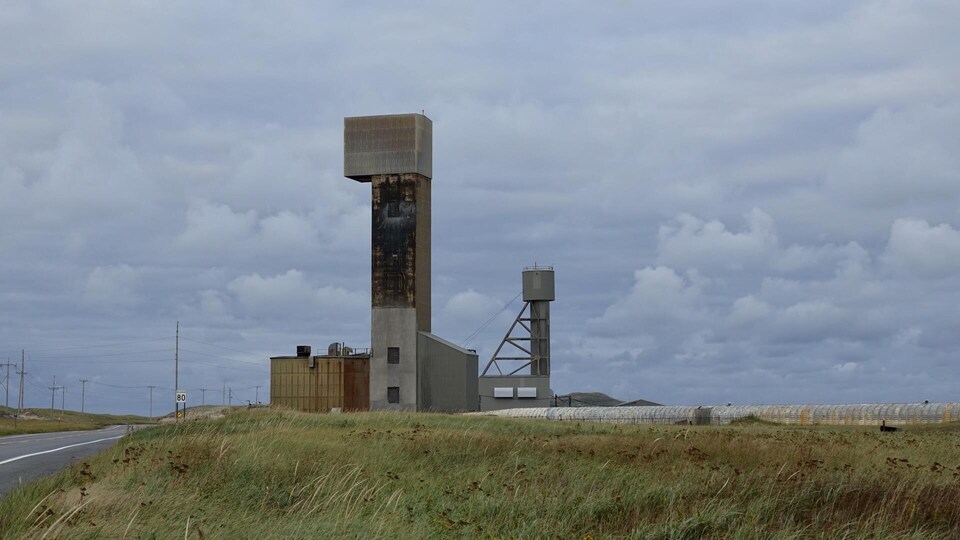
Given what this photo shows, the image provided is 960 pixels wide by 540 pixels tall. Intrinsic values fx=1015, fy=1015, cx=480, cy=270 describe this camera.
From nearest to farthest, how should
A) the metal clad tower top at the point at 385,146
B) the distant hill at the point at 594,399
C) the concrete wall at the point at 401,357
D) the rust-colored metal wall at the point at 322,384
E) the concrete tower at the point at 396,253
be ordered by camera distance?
the concrete wall at the point at 401,357
the concrete tower at the point at 396,253
the rust-colored metal wall at the point at 322,384
the metal clad tower top at the point at 385,146
the distant hill at the point at 594,399

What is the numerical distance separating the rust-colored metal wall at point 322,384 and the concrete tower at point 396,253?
916 mm

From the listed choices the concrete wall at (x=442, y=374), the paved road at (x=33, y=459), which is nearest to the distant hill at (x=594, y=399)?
the concrete wall at (x=442, y=374)

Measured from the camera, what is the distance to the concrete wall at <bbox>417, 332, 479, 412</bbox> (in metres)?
Result: 69.8

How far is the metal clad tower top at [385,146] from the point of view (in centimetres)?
6962

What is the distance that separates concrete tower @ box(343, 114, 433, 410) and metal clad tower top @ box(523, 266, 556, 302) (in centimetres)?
2069

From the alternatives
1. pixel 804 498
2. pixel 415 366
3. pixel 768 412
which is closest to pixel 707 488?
pixel 804 498

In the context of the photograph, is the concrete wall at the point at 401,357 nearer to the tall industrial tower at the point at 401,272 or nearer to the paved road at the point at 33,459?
the tall industrial tower at the point at 401,272

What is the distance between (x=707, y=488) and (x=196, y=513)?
8.15 metres

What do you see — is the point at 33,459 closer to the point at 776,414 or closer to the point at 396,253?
the point at 396,253

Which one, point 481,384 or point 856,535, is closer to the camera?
point 856,535

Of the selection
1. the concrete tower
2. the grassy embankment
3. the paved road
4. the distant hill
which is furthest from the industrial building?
the distant hill

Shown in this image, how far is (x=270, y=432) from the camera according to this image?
1076 inches

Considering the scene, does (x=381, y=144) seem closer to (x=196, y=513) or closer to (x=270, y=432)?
(x=270, y=432)

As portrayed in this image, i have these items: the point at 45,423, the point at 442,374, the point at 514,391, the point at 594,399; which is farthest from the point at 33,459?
the point at 594,399
